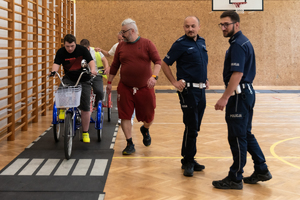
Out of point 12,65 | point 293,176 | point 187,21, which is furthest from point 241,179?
point 12,65

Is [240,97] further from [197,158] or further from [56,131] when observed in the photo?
[56,131]

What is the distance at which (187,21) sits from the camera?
10.9 ft

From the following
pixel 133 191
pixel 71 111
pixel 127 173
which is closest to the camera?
pixel 133 191

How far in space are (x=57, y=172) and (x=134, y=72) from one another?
1.38 meters

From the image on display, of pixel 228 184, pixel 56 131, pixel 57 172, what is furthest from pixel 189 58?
pixel 56 131

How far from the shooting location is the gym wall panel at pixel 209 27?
12.1 m

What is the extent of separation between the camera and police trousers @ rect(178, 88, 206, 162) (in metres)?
3.38

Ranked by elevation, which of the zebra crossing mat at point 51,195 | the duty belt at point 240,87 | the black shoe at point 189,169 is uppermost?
the duty belt at point 240,87

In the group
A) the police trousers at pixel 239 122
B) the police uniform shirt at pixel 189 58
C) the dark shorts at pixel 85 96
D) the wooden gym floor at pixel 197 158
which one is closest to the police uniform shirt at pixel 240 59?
the police trousers at pixel 239 122

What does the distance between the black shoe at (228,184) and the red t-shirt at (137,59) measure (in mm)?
1484

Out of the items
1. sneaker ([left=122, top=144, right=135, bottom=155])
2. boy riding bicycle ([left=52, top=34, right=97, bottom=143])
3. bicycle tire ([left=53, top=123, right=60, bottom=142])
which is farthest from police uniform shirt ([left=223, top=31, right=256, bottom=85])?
bicycle tire ([left=53, top=123, right=60, bottom=142])

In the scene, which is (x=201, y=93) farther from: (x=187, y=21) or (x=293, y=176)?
(x=293, y=176)

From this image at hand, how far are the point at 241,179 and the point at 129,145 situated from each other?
5.15 ft

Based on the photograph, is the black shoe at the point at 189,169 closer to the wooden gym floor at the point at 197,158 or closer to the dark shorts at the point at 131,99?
the wooden gym floor at the point at 197,158
